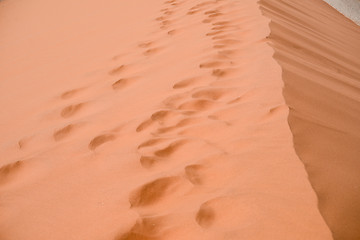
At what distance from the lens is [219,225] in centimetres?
134

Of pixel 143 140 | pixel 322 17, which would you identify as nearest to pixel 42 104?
pixel 143 140

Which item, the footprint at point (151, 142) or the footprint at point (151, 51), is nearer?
the footprint at point (151, 142)

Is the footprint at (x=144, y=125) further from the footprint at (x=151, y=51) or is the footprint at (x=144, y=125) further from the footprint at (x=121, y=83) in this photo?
the footprint at (x=151, y=51)

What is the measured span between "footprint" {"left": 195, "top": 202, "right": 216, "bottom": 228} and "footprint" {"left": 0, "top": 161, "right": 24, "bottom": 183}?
1093 mm

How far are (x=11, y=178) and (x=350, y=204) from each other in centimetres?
158

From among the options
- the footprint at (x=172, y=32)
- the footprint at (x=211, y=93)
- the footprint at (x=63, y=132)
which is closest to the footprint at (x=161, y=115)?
the footprint at (x=211, y=93)

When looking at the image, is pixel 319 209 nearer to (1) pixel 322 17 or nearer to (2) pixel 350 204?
(2) pixel 350 204

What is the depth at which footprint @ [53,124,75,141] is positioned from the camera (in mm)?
2258

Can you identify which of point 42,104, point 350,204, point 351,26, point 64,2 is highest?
point 64,2

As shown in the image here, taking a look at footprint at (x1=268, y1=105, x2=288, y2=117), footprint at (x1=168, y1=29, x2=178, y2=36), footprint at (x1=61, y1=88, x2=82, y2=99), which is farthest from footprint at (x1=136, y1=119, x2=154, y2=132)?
footprint at (x1=168, y1=29, x2=178, y2=36)

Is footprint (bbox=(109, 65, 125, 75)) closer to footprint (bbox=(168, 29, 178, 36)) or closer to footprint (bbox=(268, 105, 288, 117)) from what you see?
footprint (bbox=(168, 29, 178, 36))

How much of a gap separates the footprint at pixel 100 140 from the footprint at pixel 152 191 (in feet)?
1.88

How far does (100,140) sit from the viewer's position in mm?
2111

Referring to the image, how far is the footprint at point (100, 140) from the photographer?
207cm
